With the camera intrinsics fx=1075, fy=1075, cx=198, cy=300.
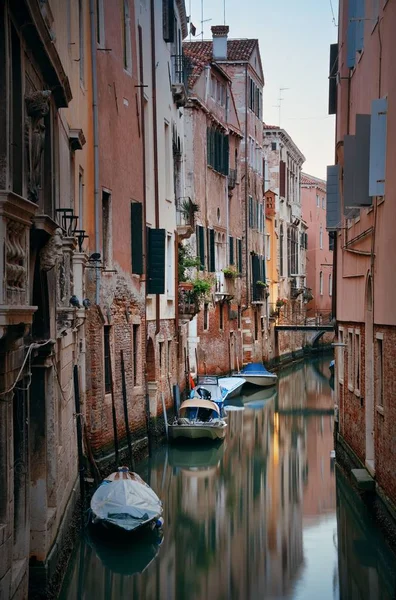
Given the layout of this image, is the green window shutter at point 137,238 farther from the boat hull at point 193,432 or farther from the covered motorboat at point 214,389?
the covered motorboat at point 214,389

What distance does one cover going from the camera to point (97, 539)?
1307 centimetres

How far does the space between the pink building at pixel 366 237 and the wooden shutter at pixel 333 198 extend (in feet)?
0.06

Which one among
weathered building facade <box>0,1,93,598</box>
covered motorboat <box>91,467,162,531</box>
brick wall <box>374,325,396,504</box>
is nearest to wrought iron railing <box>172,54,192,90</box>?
weathered building facade <box>0,1,93,598</box>

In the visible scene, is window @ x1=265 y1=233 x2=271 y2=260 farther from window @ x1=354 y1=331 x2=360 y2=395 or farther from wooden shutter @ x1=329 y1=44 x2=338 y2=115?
window @ x1=354 y1=331 x2=360 y2=395

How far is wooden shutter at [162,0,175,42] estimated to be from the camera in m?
23.3

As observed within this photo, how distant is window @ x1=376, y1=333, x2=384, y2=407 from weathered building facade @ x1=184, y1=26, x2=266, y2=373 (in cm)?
1658

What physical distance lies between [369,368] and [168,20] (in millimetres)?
11265

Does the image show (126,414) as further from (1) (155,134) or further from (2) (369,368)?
(1) (155,134)

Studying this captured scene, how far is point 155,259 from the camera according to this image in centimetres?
2088

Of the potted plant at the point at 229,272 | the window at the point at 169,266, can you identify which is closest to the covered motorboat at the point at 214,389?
the window at the point at 169,266

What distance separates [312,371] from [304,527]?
30614 mm

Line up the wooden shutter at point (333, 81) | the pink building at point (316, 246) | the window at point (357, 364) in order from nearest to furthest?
the window at point (357, 364), the wooden shutter at point (333, 81), the pink building at point (316, 246)

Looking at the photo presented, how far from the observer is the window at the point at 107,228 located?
1752 cm

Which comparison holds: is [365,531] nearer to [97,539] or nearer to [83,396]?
[97,539]
